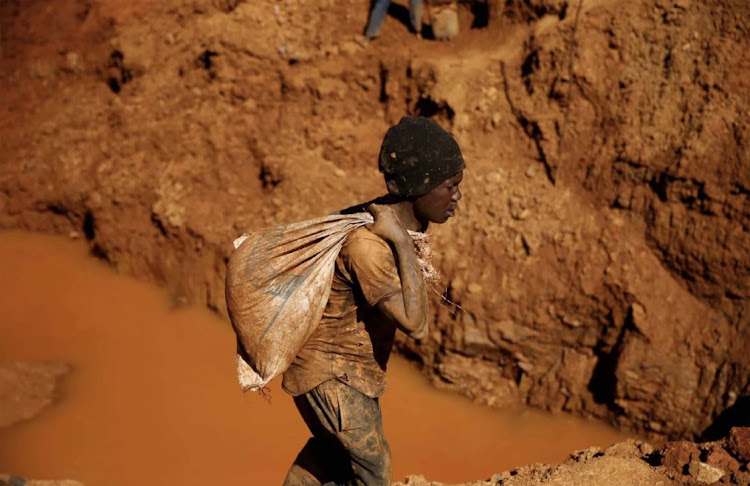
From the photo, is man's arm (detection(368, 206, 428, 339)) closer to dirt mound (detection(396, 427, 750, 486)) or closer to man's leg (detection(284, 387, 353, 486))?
man's leg (detection(284, 387, 353, 486))

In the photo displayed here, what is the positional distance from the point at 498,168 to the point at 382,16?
6.20ft

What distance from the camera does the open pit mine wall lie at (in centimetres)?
560

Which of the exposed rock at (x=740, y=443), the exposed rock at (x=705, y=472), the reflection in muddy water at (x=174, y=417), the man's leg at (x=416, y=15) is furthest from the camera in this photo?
the man's leg at (x=416, y=15)

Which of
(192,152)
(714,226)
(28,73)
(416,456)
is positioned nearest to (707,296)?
(714,226)

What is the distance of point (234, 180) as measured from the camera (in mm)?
6773

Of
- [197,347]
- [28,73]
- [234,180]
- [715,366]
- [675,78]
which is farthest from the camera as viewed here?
[28,73]

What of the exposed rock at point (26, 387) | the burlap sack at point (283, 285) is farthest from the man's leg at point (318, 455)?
the exposed rock at point (26, 387)

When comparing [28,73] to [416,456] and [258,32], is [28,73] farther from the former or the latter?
[416,456]

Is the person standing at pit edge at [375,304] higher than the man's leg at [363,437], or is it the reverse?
the person standing at pit edge at [375,304]

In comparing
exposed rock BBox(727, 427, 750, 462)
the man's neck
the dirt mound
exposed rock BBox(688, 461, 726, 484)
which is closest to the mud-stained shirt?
the man's neck

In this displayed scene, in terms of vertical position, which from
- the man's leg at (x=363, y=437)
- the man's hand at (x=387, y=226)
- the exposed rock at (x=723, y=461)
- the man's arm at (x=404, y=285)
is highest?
the man's hand at (x=387, y=226)

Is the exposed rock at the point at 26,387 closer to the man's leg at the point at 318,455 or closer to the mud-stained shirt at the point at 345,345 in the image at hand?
the man's leg at the point at 318,455

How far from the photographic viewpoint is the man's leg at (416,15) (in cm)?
693

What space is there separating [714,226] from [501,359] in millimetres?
1822
